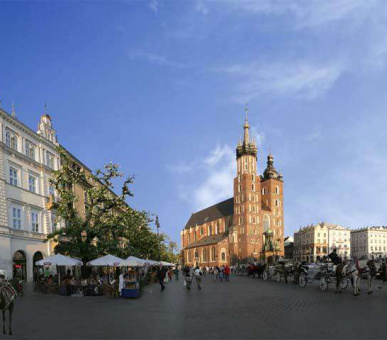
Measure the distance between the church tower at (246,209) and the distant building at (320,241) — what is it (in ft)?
165

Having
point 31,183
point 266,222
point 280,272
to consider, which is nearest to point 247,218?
point 266,222

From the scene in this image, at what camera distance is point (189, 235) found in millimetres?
161250

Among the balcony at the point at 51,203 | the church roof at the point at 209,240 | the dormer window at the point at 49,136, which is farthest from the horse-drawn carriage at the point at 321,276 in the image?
the church roof at the point at 209,240

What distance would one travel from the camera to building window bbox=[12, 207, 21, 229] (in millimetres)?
35875

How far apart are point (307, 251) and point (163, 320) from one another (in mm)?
166439

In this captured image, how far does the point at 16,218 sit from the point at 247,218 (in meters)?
92.1

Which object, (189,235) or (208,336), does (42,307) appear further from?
(189,235)

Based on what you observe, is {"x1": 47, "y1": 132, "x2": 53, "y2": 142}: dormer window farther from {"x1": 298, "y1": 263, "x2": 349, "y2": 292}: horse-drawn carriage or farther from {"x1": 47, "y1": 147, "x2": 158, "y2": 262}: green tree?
{"x1": 298, "y1": 263, "x2": 349, "y2": 292}: horse-drawn carriage

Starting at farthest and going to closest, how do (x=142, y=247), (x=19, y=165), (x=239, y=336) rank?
(x=142, y=247) < (x=19, y=165) < (x=239, y=336)

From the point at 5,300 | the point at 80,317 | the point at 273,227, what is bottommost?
the point at 273,227

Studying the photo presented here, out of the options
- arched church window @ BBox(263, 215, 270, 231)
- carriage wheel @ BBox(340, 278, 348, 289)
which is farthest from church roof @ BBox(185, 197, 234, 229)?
carriage wheel @ BBox(340, 278, 348, 289)

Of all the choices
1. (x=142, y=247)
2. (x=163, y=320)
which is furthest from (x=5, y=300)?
(x=142, y=247)

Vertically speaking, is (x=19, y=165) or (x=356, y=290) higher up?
(x=19, y=165)

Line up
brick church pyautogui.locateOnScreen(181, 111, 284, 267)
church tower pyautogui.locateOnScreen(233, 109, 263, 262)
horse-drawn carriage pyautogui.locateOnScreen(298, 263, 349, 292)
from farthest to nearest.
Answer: brick church pyautogui.locateOnScreen(181, 111, 284, 267) < church tower pyautogui.locateOnScreen(233, 109, 263, 262) < horse-drawn carriage pyautogui.locateOnScreen(298, 263, 349, 292)
